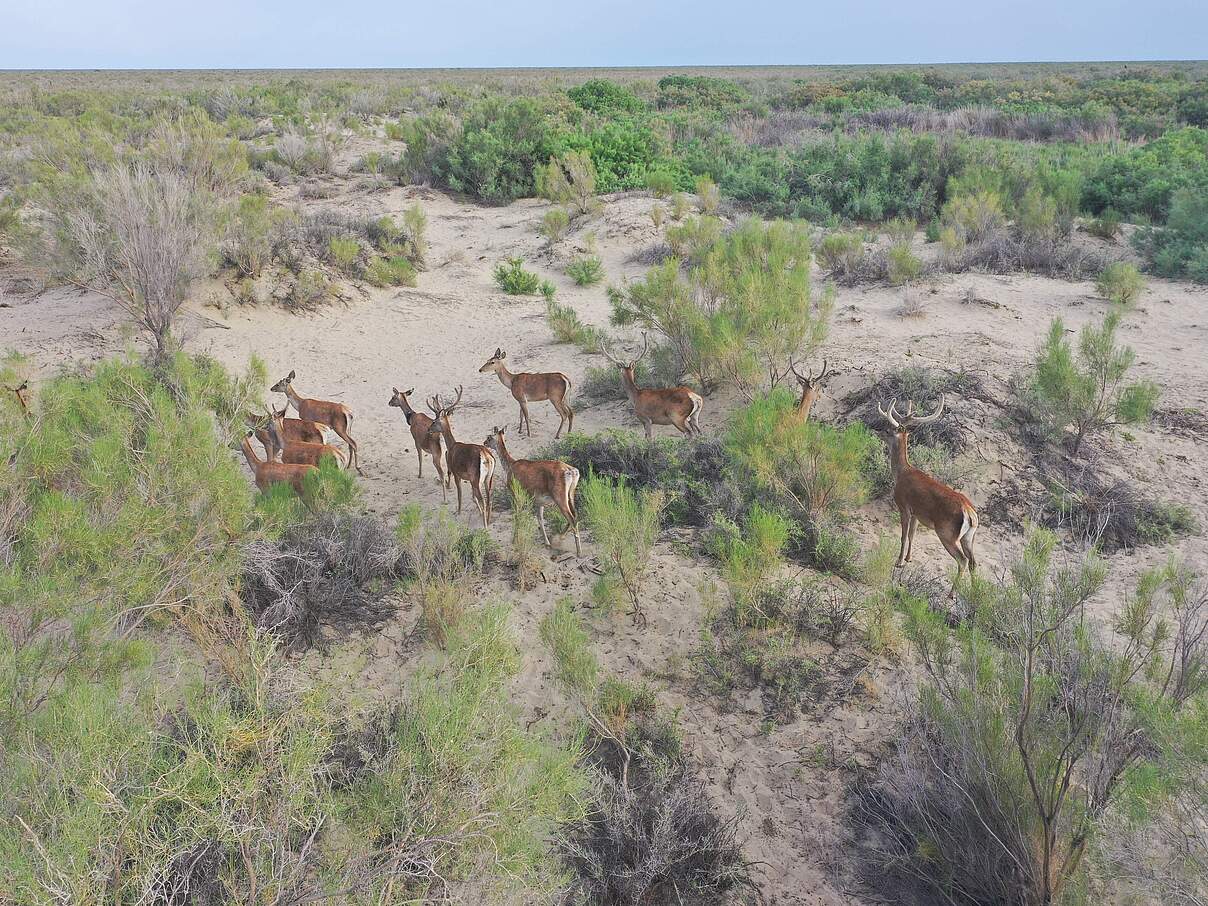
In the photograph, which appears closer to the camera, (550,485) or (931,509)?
(931,509)

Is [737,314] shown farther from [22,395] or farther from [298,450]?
[22,395]

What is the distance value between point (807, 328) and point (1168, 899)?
7604mm

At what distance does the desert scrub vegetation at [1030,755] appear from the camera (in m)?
3.50

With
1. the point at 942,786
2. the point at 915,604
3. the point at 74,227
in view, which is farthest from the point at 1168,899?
the point at 74,227

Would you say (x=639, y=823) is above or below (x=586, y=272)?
below

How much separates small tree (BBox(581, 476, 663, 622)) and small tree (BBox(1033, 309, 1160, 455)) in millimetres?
5268

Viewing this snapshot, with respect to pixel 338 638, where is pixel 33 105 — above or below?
above

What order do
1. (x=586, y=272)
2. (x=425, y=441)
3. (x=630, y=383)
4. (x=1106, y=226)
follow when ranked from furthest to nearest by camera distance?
(x=1106, y=226)
(x=586, y=272)
(x=630, y=383)
(x=425, y=441)

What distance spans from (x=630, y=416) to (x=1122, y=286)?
913 centimetres

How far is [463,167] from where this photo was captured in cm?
2180

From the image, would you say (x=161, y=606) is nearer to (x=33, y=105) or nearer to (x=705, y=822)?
(x=705, y=822)

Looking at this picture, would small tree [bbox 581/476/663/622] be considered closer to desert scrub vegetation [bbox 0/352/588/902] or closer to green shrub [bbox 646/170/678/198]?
desert scrub vegetation [bbox 0/352/588/902]

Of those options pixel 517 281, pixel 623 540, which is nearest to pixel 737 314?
pixel 623 540

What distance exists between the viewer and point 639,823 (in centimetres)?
423
